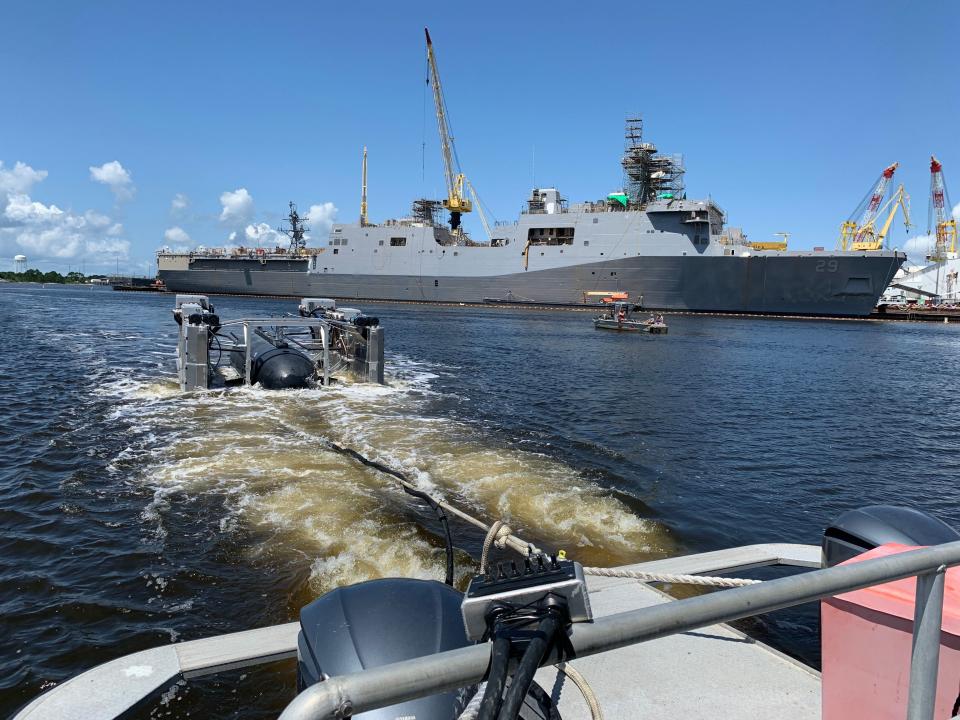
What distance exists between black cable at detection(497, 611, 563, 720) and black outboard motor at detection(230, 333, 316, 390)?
643 inches

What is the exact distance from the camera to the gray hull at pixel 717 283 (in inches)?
2148

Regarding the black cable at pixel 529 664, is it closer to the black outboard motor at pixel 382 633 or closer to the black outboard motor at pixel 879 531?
the black outboard motor at pixel 382 633

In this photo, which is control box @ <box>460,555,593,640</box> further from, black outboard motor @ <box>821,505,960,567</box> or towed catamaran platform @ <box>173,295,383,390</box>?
towed catamaran platform @ <box>173,295,383,390</box>

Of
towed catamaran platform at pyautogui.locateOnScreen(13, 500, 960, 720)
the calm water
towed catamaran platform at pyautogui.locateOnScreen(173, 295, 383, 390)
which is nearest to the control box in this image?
towed catamaran platform at pyautogui.locateOnScreen(13, 500, 960, 720)

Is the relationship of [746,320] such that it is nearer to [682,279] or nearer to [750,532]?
→ [682,279]

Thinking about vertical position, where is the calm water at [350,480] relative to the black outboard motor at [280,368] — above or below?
below

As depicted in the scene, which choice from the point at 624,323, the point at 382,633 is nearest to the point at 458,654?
the point at 382,633

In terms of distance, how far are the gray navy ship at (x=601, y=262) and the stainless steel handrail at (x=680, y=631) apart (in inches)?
2226

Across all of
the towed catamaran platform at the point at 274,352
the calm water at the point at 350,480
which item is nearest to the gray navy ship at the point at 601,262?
the calm water at the point at 350,480

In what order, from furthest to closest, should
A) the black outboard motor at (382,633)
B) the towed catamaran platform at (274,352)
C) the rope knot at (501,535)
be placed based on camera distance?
the towed catamaran platform at (274,352), the rope knot at (501,535), the black outboard motor at (382,633)

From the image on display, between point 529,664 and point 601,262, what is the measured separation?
193 ft

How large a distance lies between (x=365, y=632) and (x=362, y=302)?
228ft

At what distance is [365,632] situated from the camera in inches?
109

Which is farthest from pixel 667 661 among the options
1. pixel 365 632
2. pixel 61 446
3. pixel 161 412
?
pixel 161 412
